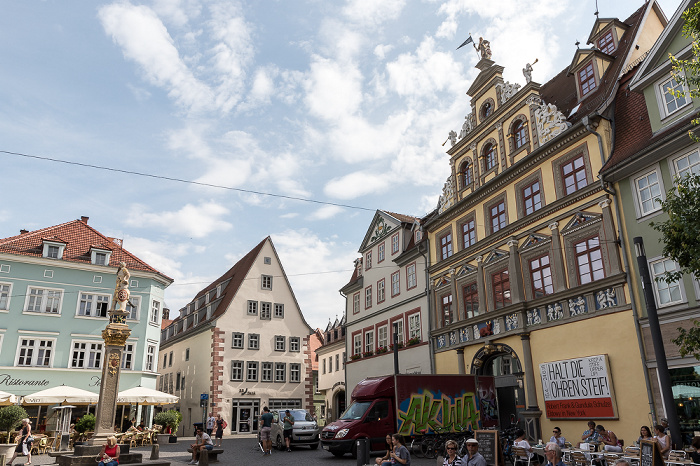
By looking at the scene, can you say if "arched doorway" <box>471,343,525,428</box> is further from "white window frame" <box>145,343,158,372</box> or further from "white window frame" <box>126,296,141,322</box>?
"white window frame" <box>126,296,141,322</box>

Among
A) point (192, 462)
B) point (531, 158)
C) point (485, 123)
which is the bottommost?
point (192, 462)

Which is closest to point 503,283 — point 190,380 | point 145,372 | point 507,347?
point 507,347

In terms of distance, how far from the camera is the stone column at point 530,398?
20.2 metres

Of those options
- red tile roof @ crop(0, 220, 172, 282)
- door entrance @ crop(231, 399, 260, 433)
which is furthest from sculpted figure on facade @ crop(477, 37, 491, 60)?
door entrance @ crop(231, 399, 260, 433)

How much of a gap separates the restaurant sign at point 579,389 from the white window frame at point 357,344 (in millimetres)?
17360

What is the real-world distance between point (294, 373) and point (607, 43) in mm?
32305

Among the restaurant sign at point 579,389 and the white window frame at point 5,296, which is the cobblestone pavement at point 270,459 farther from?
the white window frame at point 5,296

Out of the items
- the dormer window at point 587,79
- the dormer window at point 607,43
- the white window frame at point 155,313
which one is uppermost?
the dormer window at point 607,43

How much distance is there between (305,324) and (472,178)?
78.1 ft

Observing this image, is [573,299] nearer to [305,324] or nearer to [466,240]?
[466,240]

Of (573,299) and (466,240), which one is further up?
(466,240)

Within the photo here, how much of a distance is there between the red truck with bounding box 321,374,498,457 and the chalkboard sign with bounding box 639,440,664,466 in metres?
9.19

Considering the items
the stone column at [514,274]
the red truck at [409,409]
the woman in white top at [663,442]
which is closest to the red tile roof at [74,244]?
the red truck at [409,409]

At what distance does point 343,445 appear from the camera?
19.6m
